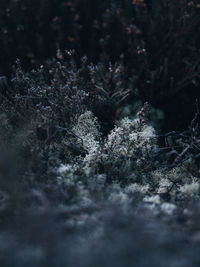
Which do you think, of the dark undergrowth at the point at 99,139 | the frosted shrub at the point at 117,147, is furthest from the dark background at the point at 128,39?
the frosted shrub at the point at 117,147

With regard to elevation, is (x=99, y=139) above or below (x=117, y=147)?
above

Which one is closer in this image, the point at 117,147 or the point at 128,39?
the point at 117,147

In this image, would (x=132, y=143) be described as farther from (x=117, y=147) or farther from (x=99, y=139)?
(x=99, y=139)

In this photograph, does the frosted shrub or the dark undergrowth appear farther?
the frosted shrub

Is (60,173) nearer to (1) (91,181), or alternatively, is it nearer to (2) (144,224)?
(1) (91,181)

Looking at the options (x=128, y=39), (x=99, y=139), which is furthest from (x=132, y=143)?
(x=128, y=39)

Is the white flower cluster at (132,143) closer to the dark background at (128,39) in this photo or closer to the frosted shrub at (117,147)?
the frosted shrub at (117,147)

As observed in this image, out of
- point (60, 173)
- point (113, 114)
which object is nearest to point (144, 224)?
point (60, 173)

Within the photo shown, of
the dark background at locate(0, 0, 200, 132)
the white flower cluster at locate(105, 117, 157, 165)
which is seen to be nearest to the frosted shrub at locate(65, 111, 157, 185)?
the white flower cluster at locate(105, 117, 157, 165)

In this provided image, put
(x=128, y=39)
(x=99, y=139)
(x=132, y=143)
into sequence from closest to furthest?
(x=132, y=143), (x=99, y=139), (x=128, y=39)

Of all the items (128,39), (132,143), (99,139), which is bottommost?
(132,143)

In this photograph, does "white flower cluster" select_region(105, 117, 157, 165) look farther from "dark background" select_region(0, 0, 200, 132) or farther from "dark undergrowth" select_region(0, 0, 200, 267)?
"dark background" select_region(0, 0, 200, 132)
